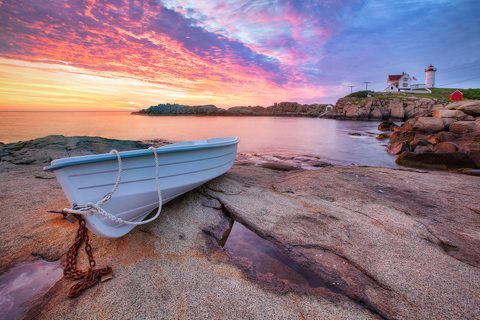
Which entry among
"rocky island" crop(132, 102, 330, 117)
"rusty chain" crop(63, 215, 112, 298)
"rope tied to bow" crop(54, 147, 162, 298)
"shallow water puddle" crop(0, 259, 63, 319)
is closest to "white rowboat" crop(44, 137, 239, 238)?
"rope tied to bow" crop(54, 147, 162, 298)

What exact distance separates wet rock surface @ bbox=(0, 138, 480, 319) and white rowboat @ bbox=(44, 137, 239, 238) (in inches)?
16.4

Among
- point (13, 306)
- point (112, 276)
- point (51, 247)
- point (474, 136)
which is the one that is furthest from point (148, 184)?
point (474, 136)

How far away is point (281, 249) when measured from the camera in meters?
3.04

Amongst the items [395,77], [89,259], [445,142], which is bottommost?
[89,259]

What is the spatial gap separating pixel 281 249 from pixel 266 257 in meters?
0.27

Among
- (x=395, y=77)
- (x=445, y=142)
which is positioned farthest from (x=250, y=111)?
(x=445, y=142)

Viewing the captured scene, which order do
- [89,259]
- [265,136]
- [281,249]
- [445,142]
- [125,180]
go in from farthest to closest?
[265,136], [445,142], [281,249], [125,180], [89,259]

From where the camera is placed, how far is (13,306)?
6.87 ft

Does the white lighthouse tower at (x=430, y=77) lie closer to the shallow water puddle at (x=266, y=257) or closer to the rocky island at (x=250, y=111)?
the rocky island at (x=250, y=111)

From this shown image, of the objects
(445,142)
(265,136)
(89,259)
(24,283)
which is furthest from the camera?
(265,136)

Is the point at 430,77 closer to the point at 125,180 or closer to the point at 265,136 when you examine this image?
the point at 265,136

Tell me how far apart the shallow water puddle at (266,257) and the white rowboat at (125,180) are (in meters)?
1.33

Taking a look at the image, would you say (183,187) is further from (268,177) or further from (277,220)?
(268,177)

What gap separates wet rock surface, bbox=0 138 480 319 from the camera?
2098mm
